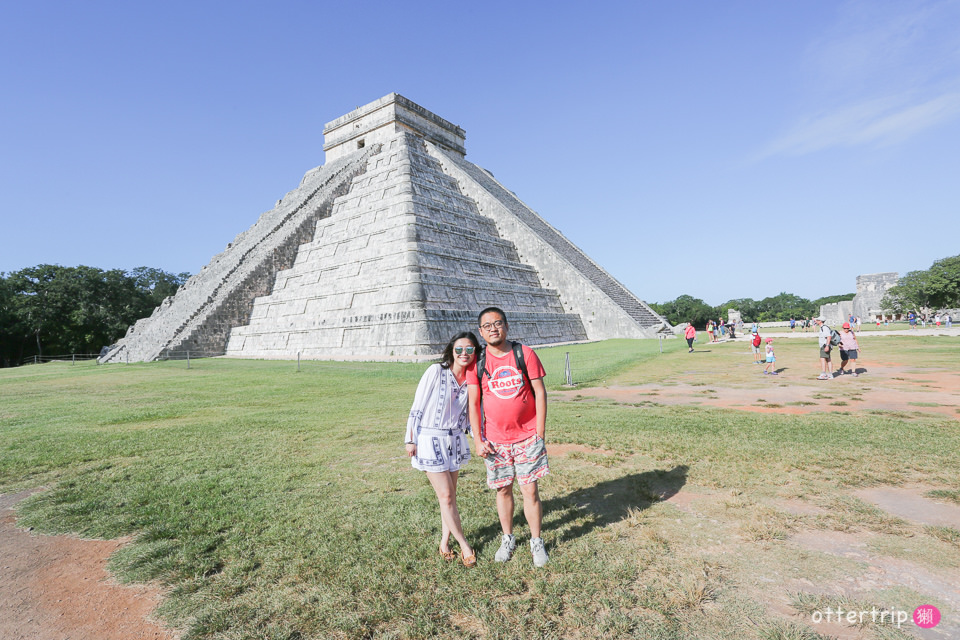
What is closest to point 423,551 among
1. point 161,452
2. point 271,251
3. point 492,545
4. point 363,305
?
point 492,545

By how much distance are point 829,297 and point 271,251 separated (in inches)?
4583

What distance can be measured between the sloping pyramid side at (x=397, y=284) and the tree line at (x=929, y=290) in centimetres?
4299

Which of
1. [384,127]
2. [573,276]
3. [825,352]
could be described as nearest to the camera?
[825,352]

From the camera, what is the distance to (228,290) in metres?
25.4

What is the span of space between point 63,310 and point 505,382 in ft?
180

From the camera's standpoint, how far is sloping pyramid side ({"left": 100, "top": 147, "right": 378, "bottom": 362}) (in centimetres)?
2389

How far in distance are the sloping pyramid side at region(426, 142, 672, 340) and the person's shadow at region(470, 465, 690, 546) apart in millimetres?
24178

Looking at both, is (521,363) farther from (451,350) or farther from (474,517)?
(474,517)

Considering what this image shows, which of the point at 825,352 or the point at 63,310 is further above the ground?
the point at 63,310

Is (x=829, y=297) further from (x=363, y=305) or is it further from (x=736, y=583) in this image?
(x=736, y=583)

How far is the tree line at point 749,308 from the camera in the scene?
73.9 m

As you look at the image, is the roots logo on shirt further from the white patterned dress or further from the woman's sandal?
the woman's sandal

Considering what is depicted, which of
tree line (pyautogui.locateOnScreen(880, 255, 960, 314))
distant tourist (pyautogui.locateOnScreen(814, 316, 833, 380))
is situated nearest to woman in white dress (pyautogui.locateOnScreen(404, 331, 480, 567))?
distant tourist (pyautogui.locateOnScreen(814, 316, 833, 380))

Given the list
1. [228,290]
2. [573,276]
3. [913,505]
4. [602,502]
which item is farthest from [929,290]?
[228,290]
